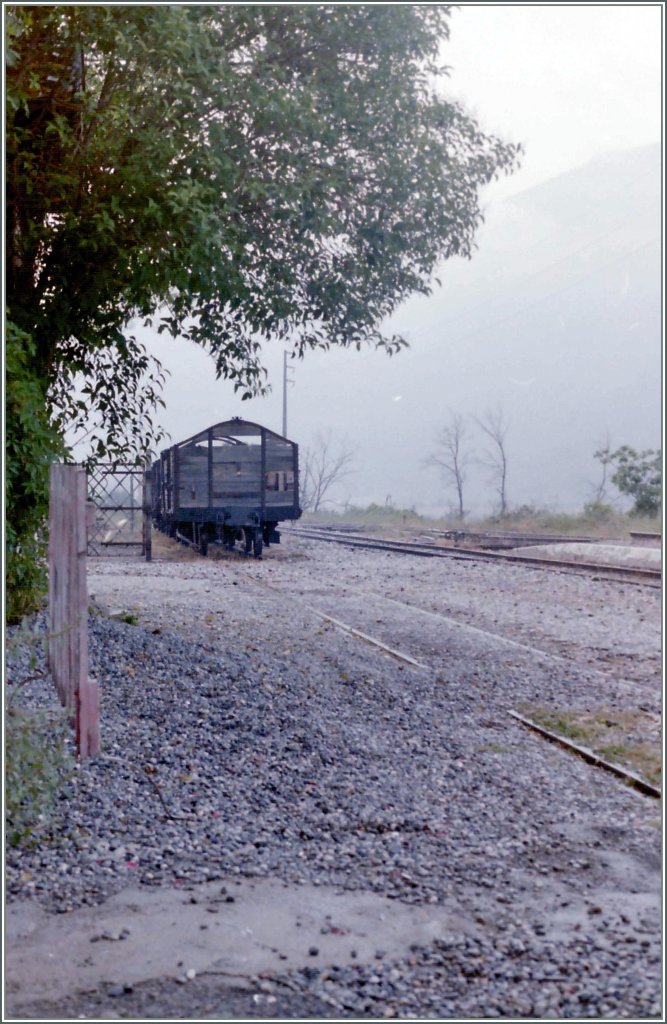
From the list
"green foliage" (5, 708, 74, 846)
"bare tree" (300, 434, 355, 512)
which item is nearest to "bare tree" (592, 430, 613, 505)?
"bare tree" (300, 434, 355, 512)

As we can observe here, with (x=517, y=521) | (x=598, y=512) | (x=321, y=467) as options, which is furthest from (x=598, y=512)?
(x=321, y=467)

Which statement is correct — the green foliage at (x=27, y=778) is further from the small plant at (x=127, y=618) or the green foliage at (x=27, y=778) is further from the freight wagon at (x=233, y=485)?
the freight wagon at (x=233, y=485)

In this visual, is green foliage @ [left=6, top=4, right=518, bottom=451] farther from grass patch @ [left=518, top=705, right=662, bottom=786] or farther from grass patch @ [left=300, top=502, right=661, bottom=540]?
grass patch @ [left=300, top=502, right=661, bottom=540]

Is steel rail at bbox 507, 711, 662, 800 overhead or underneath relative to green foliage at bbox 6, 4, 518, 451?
underneath

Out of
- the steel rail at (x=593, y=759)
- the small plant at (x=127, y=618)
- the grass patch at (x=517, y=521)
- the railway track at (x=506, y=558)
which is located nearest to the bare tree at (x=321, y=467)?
the railway track at (x=506, y=558)

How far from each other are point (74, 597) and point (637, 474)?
21.1 m

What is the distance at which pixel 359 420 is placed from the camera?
90375 millimetres

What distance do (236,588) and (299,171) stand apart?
25.8ft

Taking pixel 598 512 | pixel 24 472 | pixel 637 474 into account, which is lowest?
pixel 598 512

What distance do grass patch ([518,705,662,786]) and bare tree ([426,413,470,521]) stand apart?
2201 cm

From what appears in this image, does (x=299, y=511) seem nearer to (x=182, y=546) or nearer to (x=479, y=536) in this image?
(x=182, y=546)

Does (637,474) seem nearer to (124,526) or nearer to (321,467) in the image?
(321,467)

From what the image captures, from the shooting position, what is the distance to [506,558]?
721 inches

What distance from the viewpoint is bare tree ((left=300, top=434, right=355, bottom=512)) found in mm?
22906
